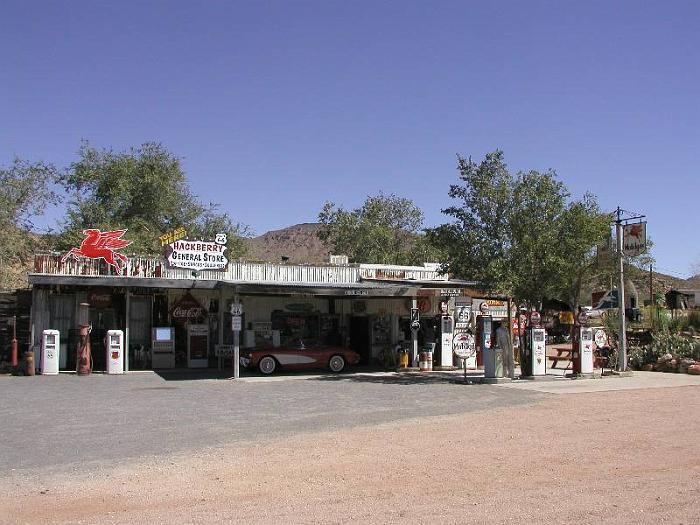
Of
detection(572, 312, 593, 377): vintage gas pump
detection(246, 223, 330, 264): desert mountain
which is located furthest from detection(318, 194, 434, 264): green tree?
detection(246, 223, 330, 264): desert mountain

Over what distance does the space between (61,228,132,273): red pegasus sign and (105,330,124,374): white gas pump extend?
6.66 feet

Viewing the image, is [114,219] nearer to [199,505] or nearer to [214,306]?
[214,306]

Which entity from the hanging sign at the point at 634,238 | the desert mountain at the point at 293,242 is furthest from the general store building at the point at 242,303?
the desert mountain at the point at 293,242

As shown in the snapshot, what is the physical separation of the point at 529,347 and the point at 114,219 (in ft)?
99.9

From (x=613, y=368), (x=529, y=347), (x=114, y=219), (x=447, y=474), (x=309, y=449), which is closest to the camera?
(x=447, y=474)

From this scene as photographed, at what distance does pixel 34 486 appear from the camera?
8125 millimetres

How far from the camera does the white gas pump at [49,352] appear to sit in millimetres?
22938

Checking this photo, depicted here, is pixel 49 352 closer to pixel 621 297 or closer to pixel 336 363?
pixel 336 363

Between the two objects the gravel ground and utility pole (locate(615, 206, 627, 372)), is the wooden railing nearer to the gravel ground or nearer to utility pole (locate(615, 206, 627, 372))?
utility pole (locate(615, 206, 627, 372))

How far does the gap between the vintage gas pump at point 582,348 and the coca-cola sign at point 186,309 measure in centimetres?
1283

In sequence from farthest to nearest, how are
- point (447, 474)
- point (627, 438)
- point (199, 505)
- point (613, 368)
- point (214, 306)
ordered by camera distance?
point (214, 306) → point (613, 368) → point (627, 438) → point (447, 474) → point (199, 505)

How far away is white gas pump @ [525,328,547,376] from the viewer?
2241cm

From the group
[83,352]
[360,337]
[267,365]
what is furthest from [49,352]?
[360,337]

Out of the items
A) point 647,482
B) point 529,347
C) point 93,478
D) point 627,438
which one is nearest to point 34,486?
point 93,478
